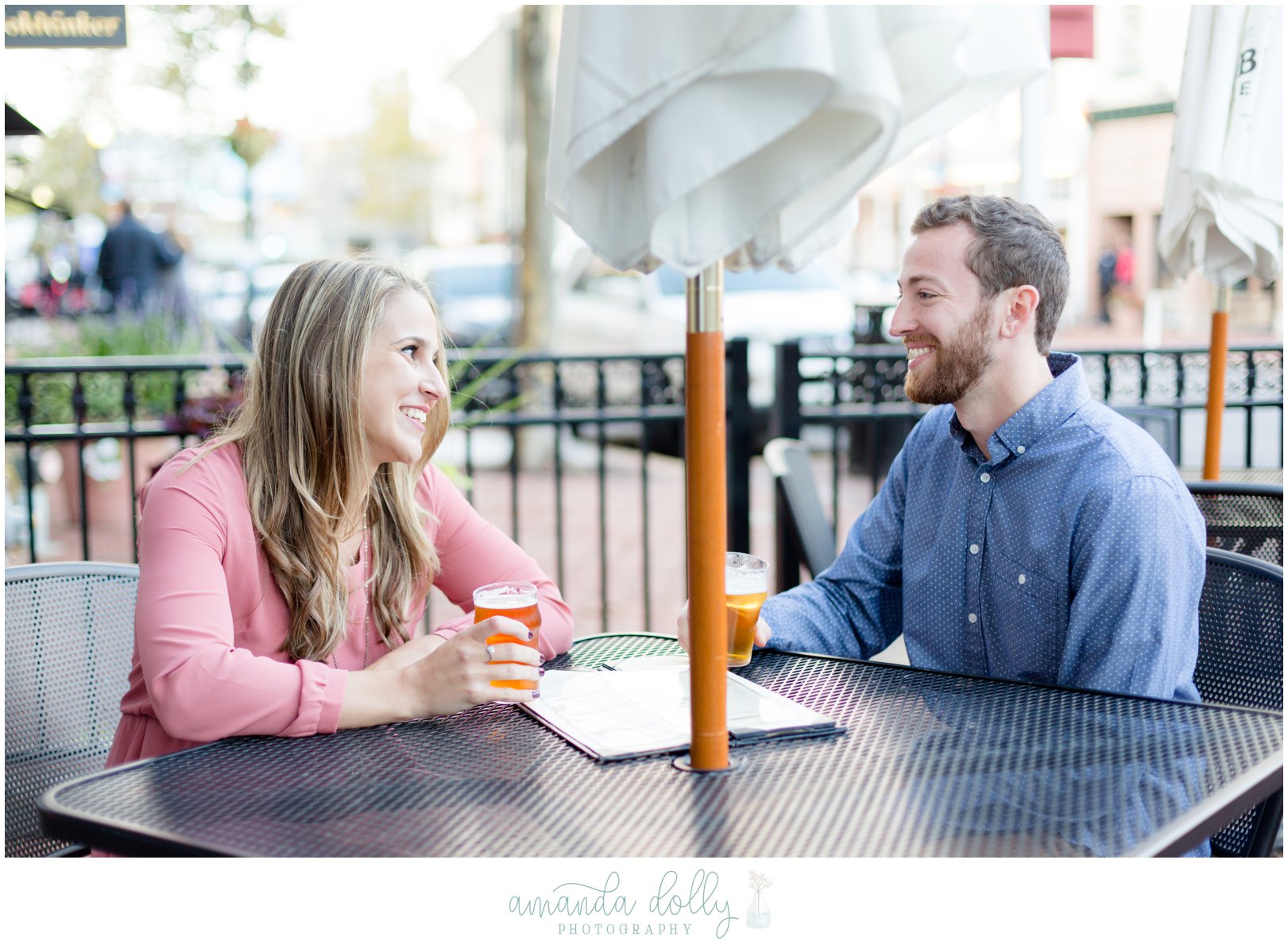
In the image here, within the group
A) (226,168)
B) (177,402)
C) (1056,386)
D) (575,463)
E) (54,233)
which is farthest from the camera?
(226,168)

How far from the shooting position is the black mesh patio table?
1323mm

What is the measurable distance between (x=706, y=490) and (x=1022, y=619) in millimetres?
898

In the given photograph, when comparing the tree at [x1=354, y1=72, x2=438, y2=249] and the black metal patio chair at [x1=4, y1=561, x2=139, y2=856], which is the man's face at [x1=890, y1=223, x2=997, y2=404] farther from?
the tree at [x1=354, y1=72, x2=438, y2=249]

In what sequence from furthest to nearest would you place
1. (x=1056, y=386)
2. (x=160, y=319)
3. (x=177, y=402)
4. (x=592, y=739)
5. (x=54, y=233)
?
(x=54, y=233)
(x=160, y=319)
(x=177, y=402)
(x=1056, y=386)
(x=592, y=739)

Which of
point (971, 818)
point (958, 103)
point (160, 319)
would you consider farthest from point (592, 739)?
point (160, 319)

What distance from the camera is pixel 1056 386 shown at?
2.10 metres

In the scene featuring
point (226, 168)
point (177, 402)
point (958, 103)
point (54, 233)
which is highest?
point (226, 168)

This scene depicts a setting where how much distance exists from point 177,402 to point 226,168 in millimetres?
21776

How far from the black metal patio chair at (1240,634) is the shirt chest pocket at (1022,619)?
0.31 m

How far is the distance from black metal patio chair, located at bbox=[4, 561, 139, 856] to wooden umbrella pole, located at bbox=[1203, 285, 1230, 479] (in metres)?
2.80

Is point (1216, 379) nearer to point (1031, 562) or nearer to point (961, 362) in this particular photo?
point (961, 362)

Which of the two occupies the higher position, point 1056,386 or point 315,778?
point 1056,386

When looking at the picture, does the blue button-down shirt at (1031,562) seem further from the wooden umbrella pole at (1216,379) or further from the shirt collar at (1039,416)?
the wooden umbrella pole at (1216,379)
